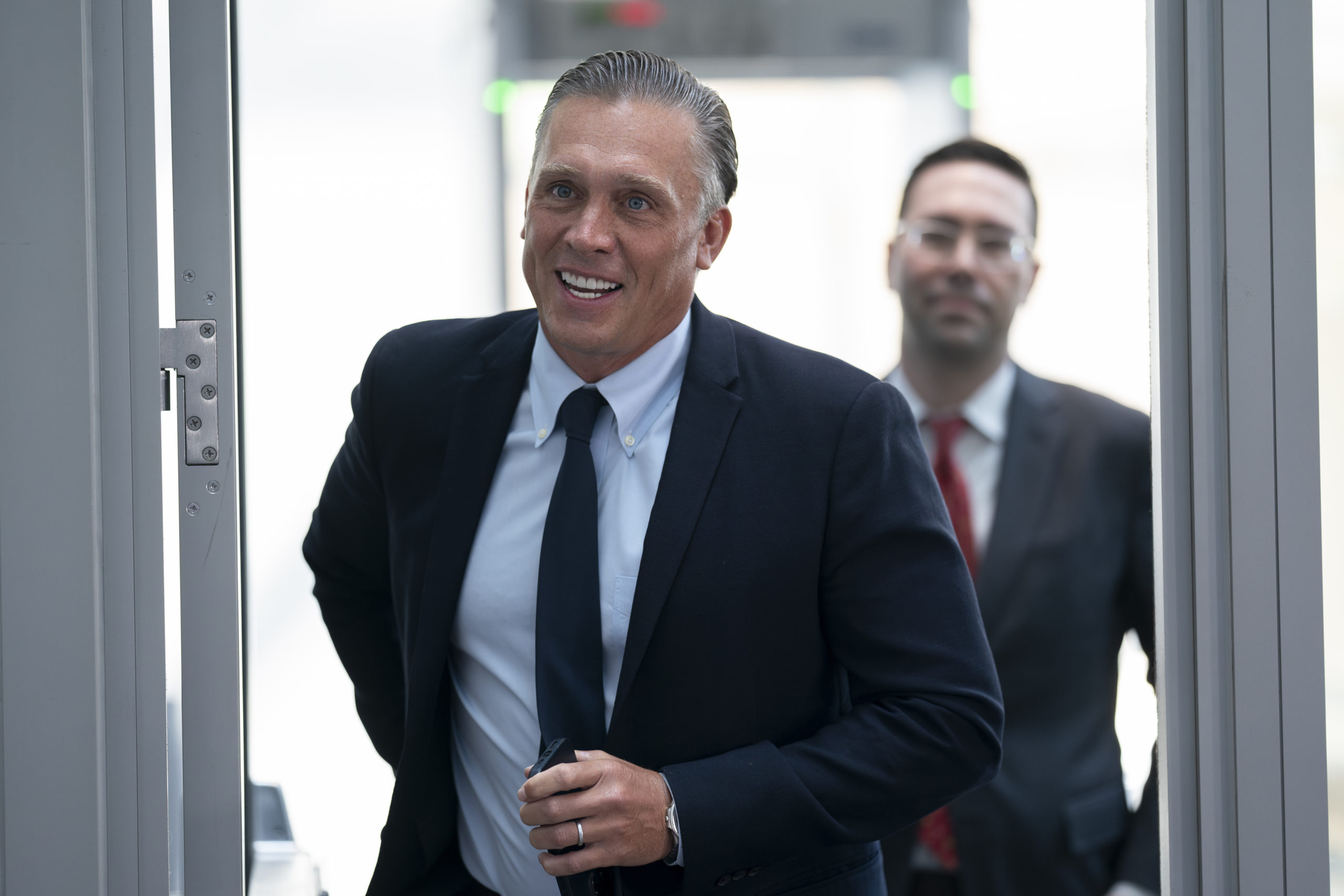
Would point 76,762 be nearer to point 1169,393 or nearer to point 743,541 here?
point 743,541

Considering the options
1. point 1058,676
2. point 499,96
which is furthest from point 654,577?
point 499,96

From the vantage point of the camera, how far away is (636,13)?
8.80 feet

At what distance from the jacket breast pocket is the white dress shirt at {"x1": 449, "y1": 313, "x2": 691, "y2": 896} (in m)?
1.16

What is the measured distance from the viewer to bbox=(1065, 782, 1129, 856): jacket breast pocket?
1.85m

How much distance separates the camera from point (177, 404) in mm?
971

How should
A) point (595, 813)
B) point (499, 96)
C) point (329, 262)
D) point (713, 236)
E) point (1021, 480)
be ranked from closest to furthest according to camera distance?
point (595, 813)
point (713, 236)
point (329, 262)
point (1021, 480)
point (499, 96)

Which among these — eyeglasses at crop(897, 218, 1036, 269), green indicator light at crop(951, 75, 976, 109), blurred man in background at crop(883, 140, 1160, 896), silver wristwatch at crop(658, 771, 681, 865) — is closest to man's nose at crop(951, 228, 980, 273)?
eyeglasses at crop(897, 218, 1036, 269)

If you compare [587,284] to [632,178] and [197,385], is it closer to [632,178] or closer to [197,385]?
[632,178]

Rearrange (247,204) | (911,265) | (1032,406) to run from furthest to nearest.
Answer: (911,265) < (1032,406) < (247,204)

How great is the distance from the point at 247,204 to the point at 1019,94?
2214 millimetres

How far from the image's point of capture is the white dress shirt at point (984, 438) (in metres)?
1.97

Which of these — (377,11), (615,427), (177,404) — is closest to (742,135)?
(377,11)

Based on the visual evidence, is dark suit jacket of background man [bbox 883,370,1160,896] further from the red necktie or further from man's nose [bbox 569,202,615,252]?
man's nose [bbox 569,202,615,252]

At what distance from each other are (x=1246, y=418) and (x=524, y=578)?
717 millimetres
